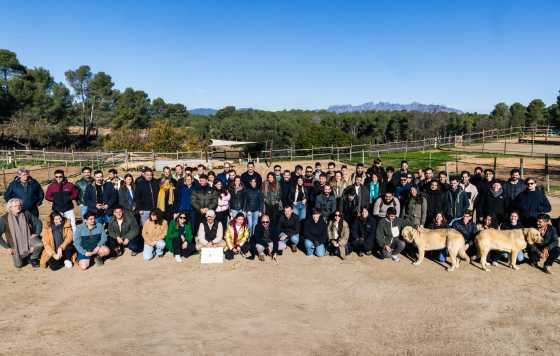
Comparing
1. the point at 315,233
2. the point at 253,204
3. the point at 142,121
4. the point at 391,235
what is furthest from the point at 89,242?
the point at 142,121

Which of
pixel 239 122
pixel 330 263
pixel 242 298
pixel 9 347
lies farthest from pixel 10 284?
pixel 239 122

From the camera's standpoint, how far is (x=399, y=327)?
17.9 feet

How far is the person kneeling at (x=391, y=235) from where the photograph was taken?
7895 millimetres

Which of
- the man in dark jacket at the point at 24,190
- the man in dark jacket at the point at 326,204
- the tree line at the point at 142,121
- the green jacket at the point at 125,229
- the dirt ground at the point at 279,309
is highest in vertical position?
the tree line at the point at 142,121

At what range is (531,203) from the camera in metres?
7.79

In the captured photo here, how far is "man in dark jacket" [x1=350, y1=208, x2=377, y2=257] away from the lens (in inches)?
317

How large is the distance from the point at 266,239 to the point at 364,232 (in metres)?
1.95

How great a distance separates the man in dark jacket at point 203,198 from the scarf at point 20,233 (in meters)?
3.03

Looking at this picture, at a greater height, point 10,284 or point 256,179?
point 256,179

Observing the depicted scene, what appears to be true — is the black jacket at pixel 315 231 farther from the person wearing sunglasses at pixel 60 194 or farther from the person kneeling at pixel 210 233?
the person wearing sunglasses at pixel 60 194

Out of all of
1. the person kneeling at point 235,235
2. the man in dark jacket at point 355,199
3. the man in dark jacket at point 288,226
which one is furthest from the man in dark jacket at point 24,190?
the man in dark jacket at point 355,199

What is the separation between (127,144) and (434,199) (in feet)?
116

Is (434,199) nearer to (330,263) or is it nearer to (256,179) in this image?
(330,263)

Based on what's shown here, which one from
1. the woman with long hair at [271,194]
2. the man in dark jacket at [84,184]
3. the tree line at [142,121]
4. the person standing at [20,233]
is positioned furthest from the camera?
the tree line at [142,121]
